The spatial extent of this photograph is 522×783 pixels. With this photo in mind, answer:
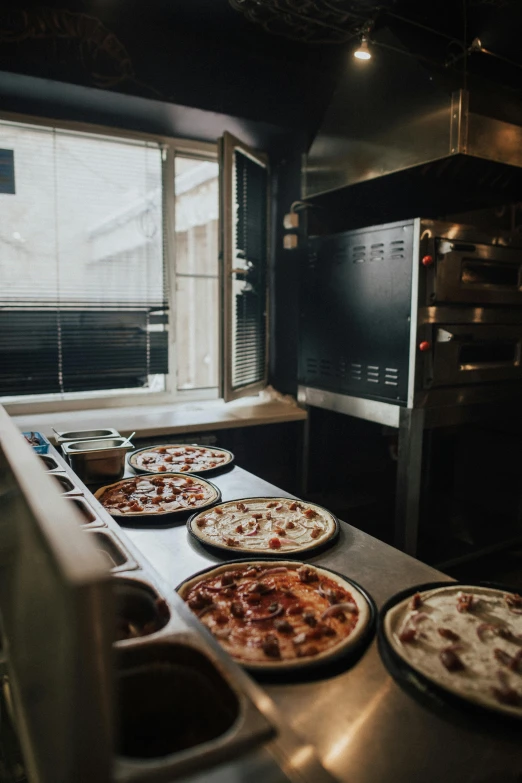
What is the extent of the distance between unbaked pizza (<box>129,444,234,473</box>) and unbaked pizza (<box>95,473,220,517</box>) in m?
0.12

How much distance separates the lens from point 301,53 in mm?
3529

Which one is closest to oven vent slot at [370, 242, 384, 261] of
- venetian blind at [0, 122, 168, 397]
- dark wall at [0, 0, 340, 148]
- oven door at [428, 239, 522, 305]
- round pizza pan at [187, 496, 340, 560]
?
oven door at [428, 239, 522, 305]

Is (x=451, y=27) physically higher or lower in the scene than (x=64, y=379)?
higher

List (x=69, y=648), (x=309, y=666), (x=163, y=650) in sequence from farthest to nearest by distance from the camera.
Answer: (x=309, y=666) → (x=163, y=650) → (x=69, y=648)

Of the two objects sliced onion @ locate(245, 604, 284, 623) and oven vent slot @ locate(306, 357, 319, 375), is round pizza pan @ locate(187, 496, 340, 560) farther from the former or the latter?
oven vent slot @ locate(306, 357, 319, 375)

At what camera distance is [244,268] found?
3.77 meters

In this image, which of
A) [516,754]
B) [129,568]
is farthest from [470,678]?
[129,568]

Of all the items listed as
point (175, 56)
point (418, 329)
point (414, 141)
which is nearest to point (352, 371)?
point (418, 329)

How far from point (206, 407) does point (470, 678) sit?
2982 millimetres

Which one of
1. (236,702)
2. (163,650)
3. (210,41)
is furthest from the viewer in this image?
(210,41)

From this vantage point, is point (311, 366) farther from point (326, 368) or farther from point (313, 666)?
point (313, 666)

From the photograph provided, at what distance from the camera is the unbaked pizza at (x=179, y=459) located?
89.7 inches

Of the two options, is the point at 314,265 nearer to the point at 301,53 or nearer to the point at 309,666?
the point at 301,53

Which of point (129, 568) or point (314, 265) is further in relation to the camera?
Result: point (314, 265)
